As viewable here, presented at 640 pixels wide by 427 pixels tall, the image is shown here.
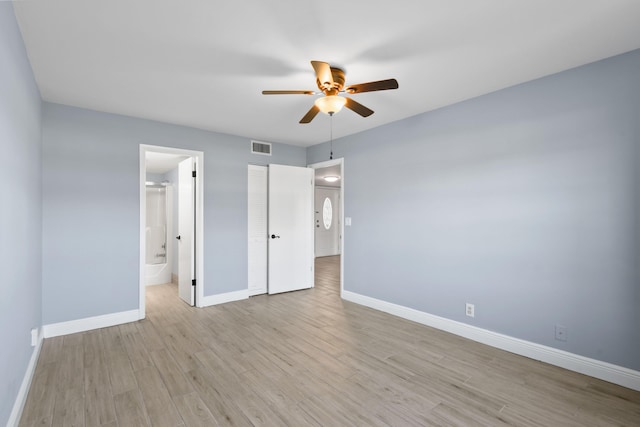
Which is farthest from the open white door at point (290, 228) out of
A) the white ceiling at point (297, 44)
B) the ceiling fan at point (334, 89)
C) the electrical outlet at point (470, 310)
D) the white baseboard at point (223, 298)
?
the electrical outlet at point (470, 310)

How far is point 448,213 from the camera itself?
3.46m

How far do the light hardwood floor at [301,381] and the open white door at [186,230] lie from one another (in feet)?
3.08

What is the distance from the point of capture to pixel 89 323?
349 cm

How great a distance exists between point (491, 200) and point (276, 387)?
2.65m

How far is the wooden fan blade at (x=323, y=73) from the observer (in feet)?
6.70

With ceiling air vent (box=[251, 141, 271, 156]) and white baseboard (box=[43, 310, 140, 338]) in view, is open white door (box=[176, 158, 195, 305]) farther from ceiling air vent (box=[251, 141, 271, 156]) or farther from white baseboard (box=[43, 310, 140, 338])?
ceiling air vent (box=[251, 141, 271, 156])

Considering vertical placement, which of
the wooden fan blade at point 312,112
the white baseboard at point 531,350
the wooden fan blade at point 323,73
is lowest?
the white baseboard at point 531,350

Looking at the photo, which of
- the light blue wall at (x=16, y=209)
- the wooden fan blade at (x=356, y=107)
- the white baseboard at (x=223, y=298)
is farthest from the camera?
the white baseboard at (x=223, y=298)

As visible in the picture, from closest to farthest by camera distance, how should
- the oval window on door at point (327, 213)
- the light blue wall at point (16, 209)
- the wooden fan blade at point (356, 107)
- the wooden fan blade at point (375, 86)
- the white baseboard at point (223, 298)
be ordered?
the light blue wall at point (16, 209) → the wooden fan blade at point (375, 86) → the wooden fan blade at point (356, 107) → the white baseboard at point (223, 298) → the oval window on door at point (327, 213)

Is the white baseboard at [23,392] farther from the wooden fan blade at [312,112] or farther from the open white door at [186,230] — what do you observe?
the wooden fan blade at [312,112]

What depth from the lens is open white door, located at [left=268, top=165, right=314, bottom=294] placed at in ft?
16.6

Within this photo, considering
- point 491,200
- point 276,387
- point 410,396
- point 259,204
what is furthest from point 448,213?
point 259,204

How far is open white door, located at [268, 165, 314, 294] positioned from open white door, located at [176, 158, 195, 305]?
3.98ft

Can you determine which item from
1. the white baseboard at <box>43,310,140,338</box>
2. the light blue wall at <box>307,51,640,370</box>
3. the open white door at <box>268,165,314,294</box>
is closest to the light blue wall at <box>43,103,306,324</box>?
the white baseboard at <box>43,310,140,338</box>
